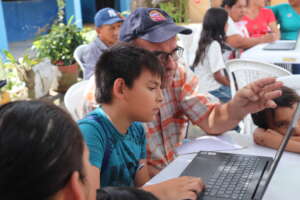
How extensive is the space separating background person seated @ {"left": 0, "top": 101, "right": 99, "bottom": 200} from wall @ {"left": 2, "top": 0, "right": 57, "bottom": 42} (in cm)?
900

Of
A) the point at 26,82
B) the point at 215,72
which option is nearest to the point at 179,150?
the point at 215,72

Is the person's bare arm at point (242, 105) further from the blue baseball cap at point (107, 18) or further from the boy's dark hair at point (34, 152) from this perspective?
the blue baseball cap at point (107, 18)

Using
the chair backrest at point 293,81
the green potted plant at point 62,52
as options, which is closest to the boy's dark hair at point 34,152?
the chair backrest at point 293,81

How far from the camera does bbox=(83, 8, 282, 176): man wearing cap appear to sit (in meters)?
1.71

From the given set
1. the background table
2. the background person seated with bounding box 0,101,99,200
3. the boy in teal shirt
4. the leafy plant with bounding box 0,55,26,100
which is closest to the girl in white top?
the background table

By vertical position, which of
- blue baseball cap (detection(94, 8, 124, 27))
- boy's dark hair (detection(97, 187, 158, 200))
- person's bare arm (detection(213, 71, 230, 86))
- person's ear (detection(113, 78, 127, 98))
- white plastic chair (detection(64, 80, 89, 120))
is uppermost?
person's ear (detection(113, 78, 127, 98))

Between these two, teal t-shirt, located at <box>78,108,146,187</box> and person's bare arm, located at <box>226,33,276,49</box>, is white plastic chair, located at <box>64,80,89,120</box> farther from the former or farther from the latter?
person's bare arm, located at <box>226,33,276,49</box>

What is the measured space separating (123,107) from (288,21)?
3653mm

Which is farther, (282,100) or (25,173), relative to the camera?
(282,100)

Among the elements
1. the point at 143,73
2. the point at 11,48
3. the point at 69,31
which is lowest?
the point at 11,48

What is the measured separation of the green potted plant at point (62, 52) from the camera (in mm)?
5453

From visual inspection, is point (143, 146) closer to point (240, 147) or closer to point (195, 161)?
point (195, 161)

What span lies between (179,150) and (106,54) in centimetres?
50

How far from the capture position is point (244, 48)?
415 centimetres
